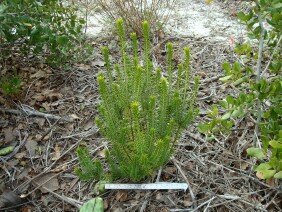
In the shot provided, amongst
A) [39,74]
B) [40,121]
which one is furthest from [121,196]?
[39,74]

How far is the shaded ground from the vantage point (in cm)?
180

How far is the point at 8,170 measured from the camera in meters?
2.05

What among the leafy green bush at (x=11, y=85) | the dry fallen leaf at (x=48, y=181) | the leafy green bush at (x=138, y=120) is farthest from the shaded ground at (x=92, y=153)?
the leafy green bush at (x=138, y=120)

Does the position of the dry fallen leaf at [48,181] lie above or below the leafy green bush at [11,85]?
below

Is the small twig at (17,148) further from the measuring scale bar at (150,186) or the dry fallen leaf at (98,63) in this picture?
the dry fallen leaf at (98,63)

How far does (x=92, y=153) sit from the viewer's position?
2.13 meters

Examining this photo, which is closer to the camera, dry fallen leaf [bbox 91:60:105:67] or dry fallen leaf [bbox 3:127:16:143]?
dry fallen leaf [bbox 3:127:16:143]

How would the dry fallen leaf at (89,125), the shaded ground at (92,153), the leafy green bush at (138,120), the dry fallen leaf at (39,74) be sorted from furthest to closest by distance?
the dry fallen leaf at (39,74), the dry fallen leaf at (89,125), the shaded ground at (92,153), the leafy green bush at (138,120)

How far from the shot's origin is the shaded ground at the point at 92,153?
180cm

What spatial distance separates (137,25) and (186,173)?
1.96m

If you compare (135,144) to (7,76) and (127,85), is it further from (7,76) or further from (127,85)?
(7,76)

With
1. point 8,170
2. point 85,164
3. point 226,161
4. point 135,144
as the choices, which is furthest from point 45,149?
point 226,161

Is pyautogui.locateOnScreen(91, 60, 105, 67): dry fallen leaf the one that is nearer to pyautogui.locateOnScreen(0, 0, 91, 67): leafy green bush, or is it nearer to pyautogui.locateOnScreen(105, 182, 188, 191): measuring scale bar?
pyautogui.locateOnScreen(0, 0, 91, 67): leafy green bush

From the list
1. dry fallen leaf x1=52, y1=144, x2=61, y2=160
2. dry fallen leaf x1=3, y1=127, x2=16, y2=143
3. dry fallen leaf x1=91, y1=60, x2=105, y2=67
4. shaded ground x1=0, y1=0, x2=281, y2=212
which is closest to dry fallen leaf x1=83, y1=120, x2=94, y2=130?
shaded ground x1=0, y1=0, x2=281, y2=212
